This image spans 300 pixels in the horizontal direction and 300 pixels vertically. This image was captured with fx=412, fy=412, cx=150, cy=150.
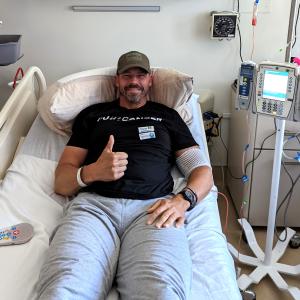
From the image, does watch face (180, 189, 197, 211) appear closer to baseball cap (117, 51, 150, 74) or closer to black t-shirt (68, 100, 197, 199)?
black t-shirt (68, 100, 197, 199)

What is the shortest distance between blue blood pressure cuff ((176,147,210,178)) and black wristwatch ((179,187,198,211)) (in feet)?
0.52

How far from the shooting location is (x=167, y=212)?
4.88 ft

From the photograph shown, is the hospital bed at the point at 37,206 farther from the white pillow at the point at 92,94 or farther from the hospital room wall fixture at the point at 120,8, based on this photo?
the hospital room wall fixture at the point at 120,8

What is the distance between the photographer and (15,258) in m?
1.40

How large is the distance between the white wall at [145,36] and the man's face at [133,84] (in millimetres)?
778

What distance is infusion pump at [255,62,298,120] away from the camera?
5.28 feet

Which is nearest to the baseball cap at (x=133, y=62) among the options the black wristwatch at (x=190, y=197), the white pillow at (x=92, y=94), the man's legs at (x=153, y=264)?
the white pillow at (x=92, y=94)

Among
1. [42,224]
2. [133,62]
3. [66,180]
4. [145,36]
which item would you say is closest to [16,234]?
[42,224]

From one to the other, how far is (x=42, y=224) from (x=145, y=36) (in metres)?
1.48

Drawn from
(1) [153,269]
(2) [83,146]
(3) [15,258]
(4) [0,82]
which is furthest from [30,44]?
(1) [153,269]

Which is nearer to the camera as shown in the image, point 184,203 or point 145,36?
A: point 184,203

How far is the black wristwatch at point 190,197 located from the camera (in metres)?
1.60

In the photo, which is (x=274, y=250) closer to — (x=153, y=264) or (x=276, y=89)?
(x=276, y=89)

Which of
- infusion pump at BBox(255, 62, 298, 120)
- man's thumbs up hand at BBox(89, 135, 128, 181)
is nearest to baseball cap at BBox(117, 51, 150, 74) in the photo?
man's thumbs up hand at BBox(89, 135, 128, 181)
